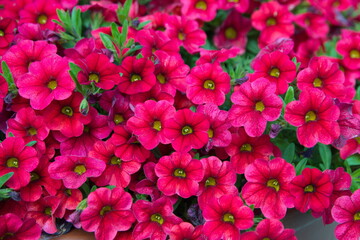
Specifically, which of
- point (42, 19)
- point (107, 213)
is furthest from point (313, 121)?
point (42, 19)

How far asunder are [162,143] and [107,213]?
0.23 metres

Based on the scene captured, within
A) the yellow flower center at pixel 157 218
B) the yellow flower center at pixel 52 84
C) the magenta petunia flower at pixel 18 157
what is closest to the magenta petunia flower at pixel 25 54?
the yellow flower center at pixel 52 84

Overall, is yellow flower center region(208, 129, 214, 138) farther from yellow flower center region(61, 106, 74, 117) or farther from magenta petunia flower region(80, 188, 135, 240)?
yellow flower center region(61, 106, 74, 117)

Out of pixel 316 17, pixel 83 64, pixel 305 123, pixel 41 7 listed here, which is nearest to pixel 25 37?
pixel 41 7

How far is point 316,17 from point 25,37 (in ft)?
3.96

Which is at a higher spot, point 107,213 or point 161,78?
point 161,78

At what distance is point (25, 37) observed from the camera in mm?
1396

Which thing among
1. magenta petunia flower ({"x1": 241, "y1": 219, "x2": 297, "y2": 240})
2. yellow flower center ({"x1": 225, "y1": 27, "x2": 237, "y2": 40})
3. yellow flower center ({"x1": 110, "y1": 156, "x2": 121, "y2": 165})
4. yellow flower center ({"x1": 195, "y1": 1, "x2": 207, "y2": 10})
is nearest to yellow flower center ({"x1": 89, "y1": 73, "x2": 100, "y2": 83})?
yellow flower center ({"x1": 110, "y1": 156, "x2": 121, "y2": 165})

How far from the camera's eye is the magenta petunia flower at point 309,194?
3.69ft

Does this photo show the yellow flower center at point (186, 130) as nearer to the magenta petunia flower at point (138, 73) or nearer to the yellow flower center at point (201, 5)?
the magenta petunia flower at point (138, 73)

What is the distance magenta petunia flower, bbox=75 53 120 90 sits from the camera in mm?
1188

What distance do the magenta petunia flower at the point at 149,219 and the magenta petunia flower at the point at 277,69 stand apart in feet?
1.47

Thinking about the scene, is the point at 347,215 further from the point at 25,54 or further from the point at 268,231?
the point at 25,54

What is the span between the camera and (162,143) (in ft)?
3.93
